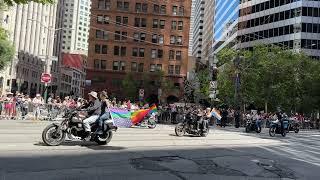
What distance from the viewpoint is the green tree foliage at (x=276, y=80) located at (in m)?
56.3

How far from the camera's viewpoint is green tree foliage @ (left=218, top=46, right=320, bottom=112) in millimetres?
56344

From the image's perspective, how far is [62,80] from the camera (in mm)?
164625

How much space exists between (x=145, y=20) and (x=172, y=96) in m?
14.3

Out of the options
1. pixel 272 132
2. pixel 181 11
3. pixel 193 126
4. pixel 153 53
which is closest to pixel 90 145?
pixel 193 126

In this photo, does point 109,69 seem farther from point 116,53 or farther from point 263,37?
point 263,37

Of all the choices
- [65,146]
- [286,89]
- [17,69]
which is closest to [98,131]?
[65,146]

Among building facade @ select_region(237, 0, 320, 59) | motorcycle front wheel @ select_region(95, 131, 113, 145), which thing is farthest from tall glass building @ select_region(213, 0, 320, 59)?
motorcycle front wheel @ select_region(95, 131, 113, 145)

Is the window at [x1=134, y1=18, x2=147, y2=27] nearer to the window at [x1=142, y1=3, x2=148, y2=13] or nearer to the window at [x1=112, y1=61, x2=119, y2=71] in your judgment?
the window at [x1=142, y1=3, x2=148, y2=13]

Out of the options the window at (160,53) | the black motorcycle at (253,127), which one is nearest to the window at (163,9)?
the window at (160,53)

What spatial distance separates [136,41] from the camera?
90.6 m

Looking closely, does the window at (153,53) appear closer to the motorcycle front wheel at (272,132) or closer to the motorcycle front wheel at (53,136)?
the motorcycle front wheel at (272,132)

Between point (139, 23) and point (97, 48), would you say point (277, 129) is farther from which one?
point (97, 48)

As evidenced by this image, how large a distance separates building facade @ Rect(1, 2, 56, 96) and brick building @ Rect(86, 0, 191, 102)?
36.7 ft

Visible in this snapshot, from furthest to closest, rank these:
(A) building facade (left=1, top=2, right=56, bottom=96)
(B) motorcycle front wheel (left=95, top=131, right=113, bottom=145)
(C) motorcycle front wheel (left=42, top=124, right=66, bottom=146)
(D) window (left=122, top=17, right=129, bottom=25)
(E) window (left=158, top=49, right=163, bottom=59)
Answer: (A) building facade (left=1, top=2, right=56, bottom=96) → (E) window (left=158, top=49, right=163, bottom=59) → (D) window (left=122, top=17, right=129, bottom=25) → (B) motorcycle front wheel (left=95, top=131, right=113, bottom=145) → (C) motorcycle front wheel (left=42, top=124, right=66, bottom=146)
